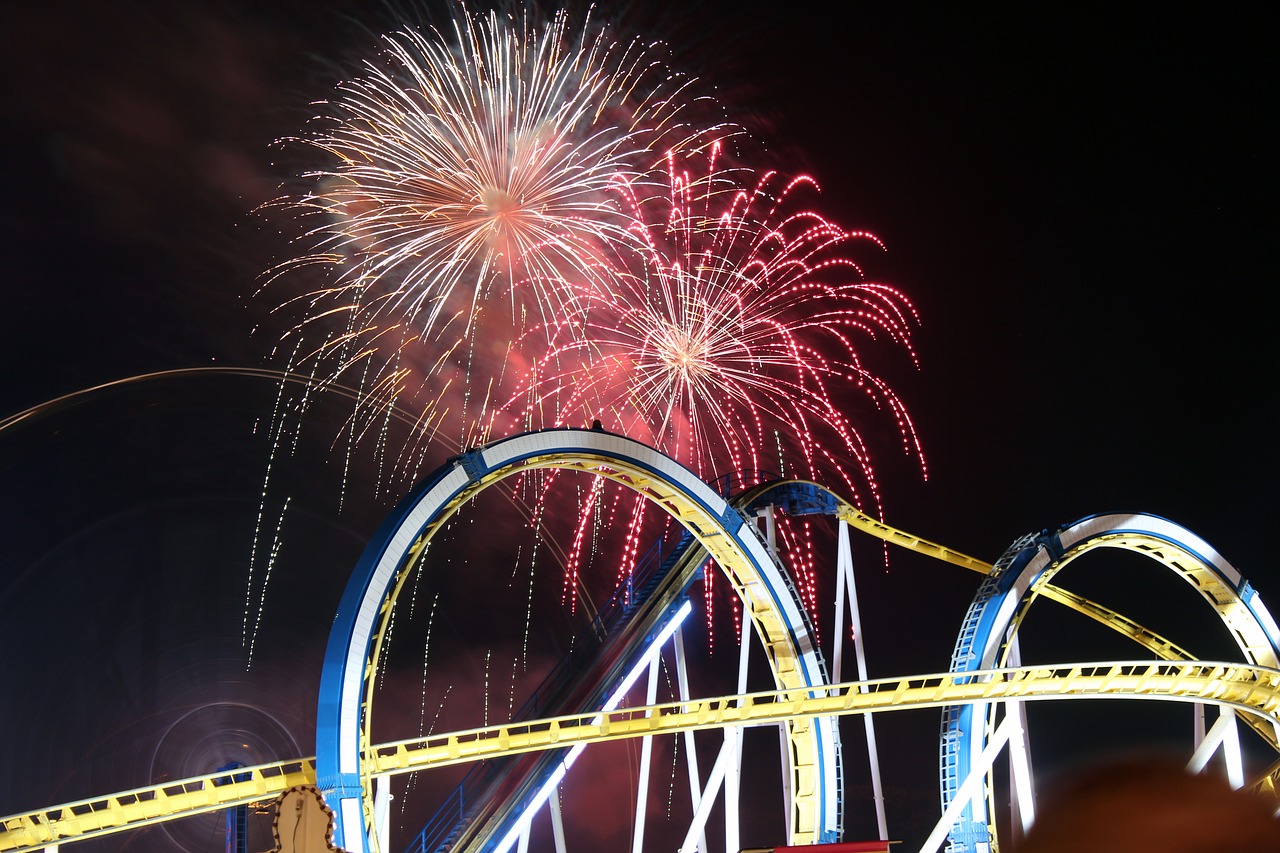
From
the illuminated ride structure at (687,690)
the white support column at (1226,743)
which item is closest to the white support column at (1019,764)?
the illuminated ride structure at (687,690)

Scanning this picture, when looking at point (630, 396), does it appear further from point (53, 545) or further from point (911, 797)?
point (911, 797)

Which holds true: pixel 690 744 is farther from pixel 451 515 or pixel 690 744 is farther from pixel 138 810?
pixel 138 810

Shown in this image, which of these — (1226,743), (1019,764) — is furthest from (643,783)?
(1226,743)

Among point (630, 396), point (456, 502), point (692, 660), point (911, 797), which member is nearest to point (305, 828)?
point (456, 502)

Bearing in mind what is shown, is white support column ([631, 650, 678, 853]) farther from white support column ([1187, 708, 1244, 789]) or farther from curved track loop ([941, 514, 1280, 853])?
white support column ([1187, 708, 1244, 789])

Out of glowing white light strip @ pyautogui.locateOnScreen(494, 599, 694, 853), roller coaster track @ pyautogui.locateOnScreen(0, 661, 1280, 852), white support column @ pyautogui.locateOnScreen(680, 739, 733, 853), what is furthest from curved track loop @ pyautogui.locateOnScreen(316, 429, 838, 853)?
white support column @ pyautogui.locateOnScreen(680, 739, 733, 853)

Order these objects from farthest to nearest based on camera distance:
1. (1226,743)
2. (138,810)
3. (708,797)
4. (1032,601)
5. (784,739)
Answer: (1032,601) < (1226,743) < (784,739) < (708,797) < (138,810)

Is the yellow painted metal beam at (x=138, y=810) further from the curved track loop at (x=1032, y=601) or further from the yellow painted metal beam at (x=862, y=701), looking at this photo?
the curved track loop at (x=1032, y=601)
